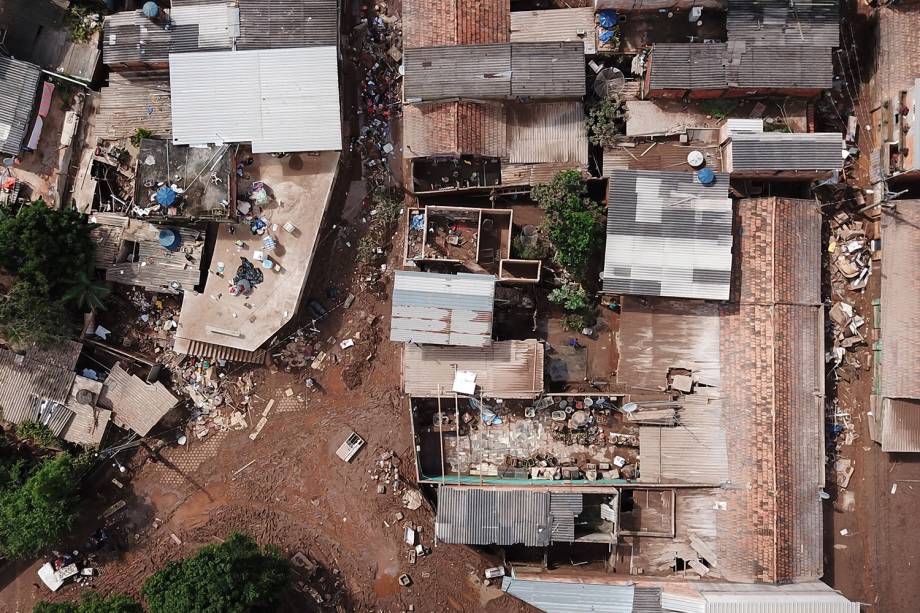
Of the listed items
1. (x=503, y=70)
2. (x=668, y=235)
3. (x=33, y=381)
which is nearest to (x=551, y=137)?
(x=503, y=70)

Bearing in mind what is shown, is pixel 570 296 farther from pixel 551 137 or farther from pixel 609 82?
pixel 609 82

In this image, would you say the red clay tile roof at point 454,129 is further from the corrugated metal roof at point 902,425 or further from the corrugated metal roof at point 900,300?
the corrugated metal roof at point 902,425

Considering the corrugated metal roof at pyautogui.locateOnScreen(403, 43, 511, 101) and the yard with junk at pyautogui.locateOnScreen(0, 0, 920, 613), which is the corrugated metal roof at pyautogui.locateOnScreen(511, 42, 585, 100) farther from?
the corrugated metal roof at pyautogui.locateOnScreen(403, 43, 511, 101)

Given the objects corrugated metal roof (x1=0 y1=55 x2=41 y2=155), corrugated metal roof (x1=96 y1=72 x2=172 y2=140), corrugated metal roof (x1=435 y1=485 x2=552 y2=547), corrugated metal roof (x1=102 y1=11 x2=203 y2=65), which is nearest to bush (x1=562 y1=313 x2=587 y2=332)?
corrugated metal roof (x1=435 y1=485 x2=552 y2=547)

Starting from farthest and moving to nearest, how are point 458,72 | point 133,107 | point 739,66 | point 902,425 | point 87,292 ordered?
point 133,107 < point 87,292 < point 902,425 < point 458,72 < point 739,66

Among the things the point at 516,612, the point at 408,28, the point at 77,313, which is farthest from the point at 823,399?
the point at 77,313
